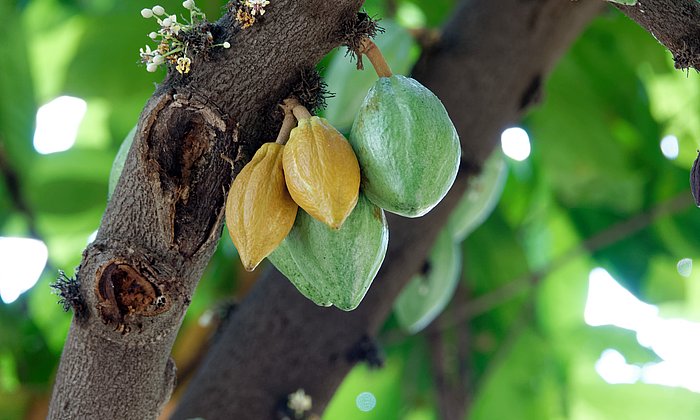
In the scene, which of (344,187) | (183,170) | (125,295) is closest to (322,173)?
(344,187)

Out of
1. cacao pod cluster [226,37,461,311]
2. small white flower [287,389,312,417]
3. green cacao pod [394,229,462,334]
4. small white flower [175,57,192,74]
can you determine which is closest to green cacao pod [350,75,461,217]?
cacao pod cluster [226,37,461,311]

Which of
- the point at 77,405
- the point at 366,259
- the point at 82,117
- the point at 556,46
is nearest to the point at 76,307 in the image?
the point at 77,405

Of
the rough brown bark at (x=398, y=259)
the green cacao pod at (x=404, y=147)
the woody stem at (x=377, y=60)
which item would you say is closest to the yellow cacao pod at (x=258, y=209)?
the green cacao pod at (x=404, y=147)

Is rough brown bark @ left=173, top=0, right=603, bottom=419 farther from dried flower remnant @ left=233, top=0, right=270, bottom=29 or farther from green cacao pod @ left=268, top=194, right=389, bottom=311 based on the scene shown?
dried flower remnant @ left=233, top=0, right=270, bottom=29

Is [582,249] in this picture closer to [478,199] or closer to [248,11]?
[478,199]

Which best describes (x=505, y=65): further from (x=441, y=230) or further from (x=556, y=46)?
(x=441, y=230)

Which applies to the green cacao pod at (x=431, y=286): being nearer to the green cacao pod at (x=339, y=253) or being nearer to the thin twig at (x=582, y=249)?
the thin twig at (x=582, y=249)

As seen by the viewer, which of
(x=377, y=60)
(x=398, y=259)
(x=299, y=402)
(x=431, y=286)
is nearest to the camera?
(x=377, y=60)
